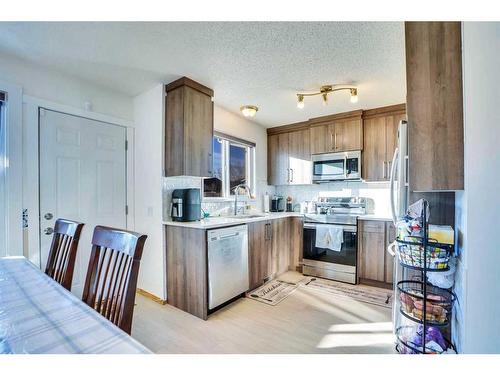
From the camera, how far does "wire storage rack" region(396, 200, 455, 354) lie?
138 centimetres

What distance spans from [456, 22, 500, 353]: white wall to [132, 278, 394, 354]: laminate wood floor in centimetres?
80

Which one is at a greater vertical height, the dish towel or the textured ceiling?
the textured ceiling

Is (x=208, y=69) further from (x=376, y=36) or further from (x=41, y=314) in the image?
(x=41, y=314)

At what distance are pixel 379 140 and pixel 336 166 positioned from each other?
65 centimetres

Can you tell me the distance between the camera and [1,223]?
77.8 inches

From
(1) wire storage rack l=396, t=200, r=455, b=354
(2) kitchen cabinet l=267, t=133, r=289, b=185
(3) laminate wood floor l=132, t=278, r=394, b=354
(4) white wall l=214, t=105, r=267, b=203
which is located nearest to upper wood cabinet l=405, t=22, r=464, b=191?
(1) wire storage rack l=396, t=200, r=455, b=354

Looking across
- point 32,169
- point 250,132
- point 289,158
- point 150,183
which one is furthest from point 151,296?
point 289,158

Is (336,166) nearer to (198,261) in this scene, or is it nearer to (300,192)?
(300,192)

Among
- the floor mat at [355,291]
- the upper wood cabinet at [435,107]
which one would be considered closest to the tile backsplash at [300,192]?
the floor mat at [355,291]

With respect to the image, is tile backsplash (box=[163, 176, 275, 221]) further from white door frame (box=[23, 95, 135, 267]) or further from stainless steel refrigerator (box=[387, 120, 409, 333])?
stainless steel refrigerator (box=[387, 120, 409, 333])

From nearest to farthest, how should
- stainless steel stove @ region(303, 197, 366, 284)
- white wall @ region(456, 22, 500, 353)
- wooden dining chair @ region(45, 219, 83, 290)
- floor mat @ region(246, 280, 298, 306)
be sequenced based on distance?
1. white wall @ region(456, 22, 500, 353)
2. wooden dining chair @ region(45, 219, 83, 290)
3. floor mat @ region(246, 280, 298, 306)
4. stainless steel stove @ region(303, 197, 366, 284)

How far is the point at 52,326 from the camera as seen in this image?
77cm
